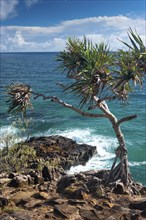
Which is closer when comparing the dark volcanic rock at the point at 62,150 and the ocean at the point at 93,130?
the dark volcanic rock at the point at 62,150

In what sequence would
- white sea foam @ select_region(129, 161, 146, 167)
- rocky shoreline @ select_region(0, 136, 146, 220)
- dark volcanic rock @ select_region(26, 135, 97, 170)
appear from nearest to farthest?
1. rocky shoreline @ select_region(0, 136, 146, 220)
2. dark volcanic rock @ select_region(26, 135, 97, 170)
3. white sea foam @ select_region(129, 161, 146, 167)

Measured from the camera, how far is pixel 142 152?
41750 mm

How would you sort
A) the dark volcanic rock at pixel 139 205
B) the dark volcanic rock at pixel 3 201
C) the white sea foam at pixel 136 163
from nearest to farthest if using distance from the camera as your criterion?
the dark volcanic rock at pixel 139 205 → the dark volcanic rock at pixel 3 201 → the white sea foam at pixel 136 163

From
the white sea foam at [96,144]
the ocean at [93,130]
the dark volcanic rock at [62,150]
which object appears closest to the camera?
the dark volcanic rock at [62,150]

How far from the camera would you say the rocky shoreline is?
1470 centimetres

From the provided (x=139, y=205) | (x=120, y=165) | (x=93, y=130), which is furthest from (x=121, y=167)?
(x=93, y=130)

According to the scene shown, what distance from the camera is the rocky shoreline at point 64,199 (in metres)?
14.7

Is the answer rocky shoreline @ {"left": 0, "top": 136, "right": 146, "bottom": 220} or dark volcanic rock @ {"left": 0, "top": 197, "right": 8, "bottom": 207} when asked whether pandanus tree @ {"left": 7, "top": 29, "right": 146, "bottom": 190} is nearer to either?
rocky shoreline @ {"left": 0, "top": 136, "right": 146, "bottom": 220}

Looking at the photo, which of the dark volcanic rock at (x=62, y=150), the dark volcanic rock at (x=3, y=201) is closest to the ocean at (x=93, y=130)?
the dark volcanic rock at (x=62, y=150)

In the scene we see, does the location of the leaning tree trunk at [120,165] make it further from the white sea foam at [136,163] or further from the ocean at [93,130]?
the white sea foam at [136,163]

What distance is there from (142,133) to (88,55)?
116 feet

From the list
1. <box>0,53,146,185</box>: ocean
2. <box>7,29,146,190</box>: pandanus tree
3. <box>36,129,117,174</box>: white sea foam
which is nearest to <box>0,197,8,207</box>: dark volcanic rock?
<box>7,29,146,190</box>: pandanus tree

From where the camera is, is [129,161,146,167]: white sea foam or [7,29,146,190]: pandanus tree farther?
[129,161,146,167]: white sea foam

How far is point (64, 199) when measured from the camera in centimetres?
1694
